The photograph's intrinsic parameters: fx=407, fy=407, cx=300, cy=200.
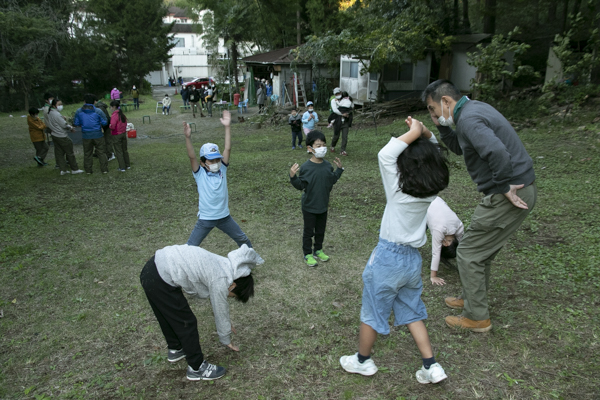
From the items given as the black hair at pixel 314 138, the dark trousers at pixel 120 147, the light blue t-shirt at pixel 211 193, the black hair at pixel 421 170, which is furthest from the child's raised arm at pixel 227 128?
the dark trousers at pixel 120 147

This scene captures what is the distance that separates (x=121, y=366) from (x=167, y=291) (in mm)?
1003

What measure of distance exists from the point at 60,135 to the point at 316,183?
7.64m

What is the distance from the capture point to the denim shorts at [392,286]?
261cm

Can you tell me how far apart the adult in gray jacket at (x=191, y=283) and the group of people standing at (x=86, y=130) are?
26.2 feet

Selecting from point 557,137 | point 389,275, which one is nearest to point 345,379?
point 389,275

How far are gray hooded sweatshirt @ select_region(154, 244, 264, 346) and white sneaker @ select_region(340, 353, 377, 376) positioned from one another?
3.15 ft

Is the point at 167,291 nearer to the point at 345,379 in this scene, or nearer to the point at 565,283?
the point at 345,379

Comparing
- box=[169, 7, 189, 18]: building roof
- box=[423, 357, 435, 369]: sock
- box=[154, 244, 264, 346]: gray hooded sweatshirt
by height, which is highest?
box=[169, 7, 189, 18]: building roof

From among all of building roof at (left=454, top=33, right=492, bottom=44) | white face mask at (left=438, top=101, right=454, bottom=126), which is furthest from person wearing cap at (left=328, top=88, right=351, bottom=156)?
building roof at (left=454, top=33, right=492, bottom=44)

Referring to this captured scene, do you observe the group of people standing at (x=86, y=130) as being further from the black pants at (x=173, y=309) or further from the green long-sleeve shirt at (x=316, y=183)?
the black pants at (x=173, y=309)

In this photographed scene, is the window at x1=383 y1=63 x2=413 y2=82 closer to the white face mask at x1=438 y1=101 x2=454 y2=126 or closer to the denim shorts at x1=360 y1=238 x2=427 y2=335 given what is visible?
the white face mask at x1=438 y1=101 x2=454 y2=126

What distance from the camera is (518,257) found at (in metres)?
4.83

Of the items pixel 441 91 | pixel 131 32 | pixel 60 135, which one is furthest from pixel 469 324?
pixel 131 32

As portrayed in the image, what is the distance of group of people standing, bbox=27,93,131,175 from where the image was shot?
30.8 ft
